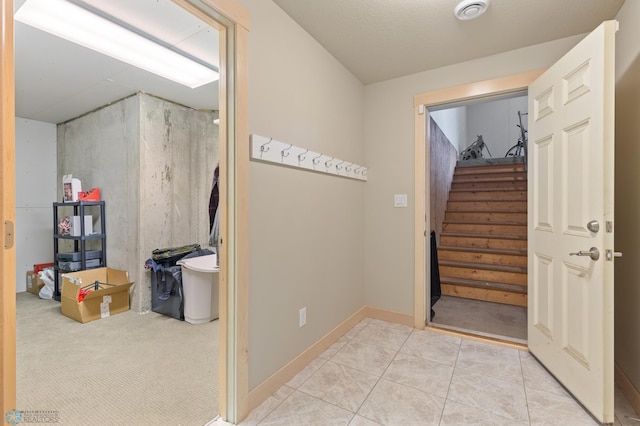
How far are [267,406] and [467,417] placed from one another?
42.8 inches

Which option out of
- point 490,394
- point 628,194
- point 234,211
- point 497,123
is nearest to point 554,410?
point 490,394

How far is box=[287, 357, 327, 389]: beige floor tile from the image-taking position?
6.21 ft

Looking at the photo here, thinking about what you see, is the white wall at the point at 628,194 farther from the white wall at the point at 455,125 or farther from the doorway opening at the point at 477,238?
the white wall at the point at 455,125

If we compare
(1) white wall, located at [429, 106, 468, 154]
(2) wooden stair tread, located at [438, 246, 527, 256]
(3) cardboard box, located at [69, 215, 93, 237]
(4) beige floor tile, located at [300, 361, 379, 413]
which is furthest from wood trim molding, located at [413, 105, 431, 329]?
(3) cardboard box, located at [69, 215, 93, 237]

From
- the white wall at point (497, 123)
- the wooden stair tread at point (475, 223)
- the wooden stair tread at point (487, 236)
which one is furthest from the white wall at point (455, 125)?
the wooden stair tread at point (487, 236)

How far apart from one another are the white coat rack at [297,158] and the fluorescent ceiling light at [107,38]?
4.62 feet

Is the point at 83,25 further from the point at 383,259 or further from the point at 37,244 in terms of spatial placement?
the point at 37,244

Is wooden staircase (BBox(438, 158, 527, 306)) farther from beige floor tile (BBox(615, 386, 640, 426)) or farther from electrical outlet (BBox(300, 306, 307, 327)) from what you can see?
electrical outlet (BBox(300, 306, 307, 327))

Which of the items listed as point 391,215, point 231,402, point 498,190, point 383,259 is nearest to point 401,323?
point 383,259

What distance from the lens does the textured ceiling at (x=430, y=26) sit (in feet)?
6.07

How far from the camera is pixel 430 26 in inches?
81.0

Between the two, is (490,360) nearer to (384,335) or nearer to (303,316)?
(384,335)

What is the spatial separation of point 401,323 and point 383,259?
0.62 metres

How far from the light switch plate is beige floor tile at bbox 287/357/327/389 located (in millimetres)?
1524
